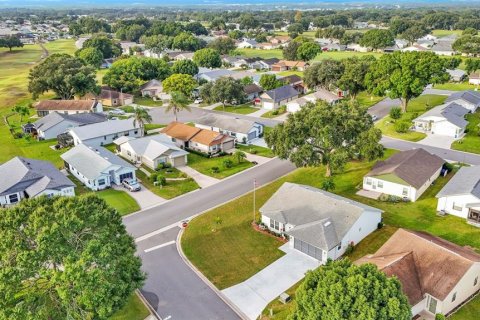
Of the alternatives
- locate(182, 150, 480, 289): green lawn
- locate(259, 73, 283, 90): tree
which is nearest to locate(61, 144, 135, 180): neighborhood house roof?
locate(182, 150, 480, 289): green lawn

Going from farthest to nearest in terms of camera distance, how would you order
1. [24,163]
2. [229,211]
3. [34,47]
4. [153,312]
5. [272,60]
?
[34,47]
[272,60]
[24,163]
[229,211]
[153,312]

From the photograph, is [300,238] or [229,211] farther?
[229,211]

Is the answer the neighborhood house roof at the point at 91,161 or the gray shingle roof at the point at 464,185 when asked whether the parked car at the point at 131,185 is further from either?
the gray shingle roof at the point at 464,185

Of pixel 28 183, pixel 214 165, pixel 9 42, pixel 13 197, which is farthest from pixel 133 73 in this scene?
pixel 9 42

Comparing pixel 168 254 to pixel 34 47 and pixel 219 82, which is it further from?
pixel 34 47

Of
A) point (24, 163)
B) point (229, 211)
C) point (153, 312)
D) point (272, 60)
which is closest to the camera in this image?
point (153, 312)

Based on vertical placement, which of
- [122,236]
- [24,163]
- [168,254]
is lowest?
[168,254]

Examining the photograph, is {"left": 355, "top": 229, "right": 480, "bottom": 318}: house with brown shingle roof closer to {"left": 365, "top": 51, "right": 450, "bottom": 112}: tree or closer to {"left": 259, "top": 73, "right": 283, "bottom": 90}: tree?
{"left": 365, "top": 51, "right": 450, "bottom": 112}: tree

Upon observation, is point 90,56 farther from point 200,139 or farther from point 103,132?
point 200,139

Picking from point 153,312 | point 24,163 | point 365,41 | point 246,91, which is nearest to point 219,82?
point 246,91

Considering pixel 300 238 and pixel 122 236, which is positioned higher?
pixel 122 236
